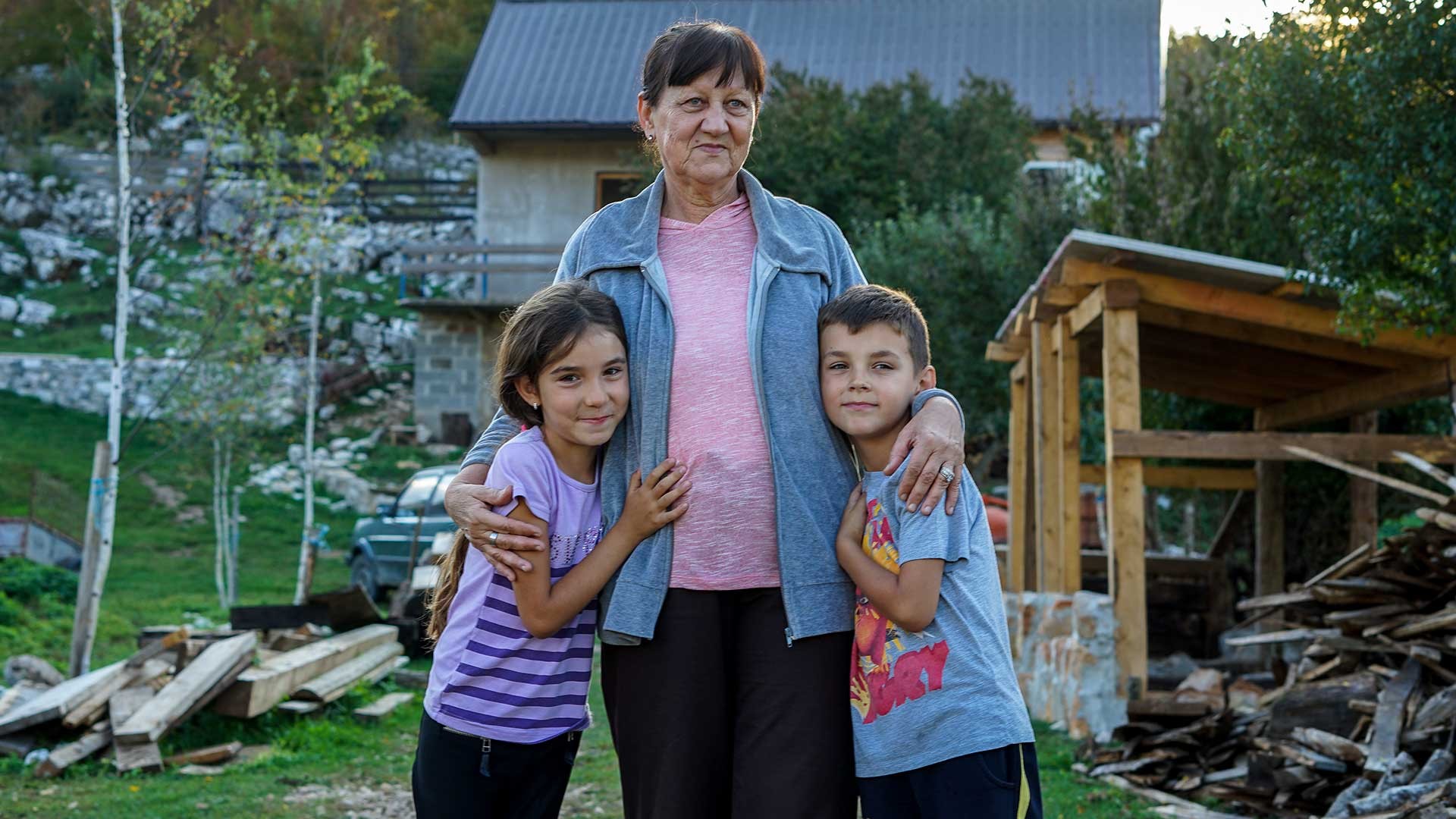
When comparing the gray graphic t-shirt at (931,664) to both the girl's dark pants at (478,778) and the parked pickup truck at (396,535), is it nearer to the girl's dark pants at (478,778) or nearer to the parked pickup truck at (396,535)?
the girl's dark pants at (478,778)

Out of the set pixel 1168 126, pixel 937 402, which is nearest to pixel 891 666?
pixel 937 402

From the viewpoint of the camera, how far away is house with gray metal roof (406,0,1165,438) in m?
21.8

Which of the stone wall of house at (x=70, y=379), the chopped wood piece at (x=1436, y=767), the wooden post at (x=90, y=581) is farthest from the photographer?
the stone wall of house at (x=70, y=379)

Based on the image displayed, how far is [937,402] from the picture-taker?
278 centimetres

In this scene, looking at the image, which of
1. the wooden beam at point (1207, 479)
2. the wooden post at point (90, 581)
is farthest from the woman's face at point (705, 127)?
the wooden beam at point (1207, 479)

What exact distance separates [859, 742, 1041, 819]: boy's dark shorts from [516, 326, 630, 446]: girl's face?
Answer: 0.87 meters

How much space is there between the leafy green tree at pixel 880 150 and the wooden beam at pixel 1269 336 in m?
9.59

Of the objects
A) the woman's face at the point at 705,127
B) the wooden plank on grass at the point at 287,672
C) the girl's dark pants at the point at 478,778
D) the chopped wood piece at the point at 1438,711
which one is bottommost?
the wooden plank on grass at the point at 287,672

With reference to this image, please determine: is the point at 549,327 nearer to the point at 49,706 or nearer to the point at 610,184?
the point at 49,706

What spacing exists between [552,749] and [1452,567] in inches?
184

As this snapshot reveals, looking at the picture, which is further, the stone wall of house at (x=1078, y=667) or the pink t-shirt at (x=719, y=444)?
the stone wall of house at (x=1078, y=667)

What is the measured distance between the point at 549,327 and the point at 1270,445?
18.5ft

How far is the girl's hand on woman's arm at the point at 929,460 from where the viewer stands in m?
2.64

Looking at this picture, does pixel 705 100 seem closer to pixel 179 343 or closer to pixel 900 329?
pixel 900 329
